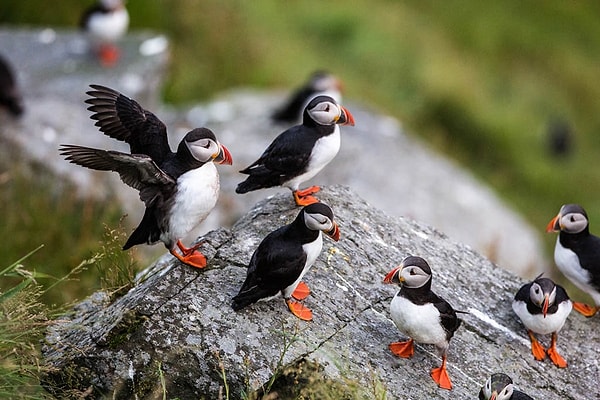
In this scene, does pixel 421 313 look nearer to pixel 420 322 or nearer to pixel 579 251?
pixel 420 322

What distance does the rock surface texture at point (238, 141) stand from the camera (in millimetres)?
9625

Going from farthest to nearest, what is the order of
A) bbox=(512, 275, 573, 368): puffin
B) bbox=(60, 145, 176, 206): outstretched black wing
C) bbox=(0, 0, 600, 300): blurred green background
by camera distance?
1. bbox=(0, 0, 600, 300): blurred green background
2. bbox=(512, 275, 573, 368): puffin
3. bbox=(60, 145, 176, 206): outstretched black wing

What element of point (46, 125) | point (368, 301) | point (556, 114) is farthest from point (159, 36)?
point (556, 114)

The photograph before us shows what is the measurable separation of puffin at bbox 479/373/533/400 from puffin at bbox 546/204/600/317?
5.44 ft

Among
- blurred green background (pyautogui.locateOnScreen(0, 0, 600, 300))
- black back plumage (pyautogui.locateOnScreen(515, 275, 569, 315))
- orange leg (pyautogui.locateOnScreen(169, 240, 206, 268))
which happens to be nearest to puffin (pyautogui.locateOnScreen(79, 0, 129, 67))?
blurred green background (pyautogui.locateOnScreen(0, 0, 600, 300))

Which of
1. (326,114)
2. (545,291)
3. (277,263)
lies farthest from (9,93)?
(545,291)

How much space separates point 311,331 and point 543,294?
141 cm

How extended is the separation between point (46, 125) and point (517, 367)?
6232mm

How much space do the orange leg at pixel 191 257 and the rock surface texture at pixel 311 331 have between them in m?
0.04

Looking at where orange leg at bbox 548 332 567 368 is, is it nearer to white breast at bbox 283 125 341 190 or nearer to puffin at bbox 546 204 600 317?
puffin at bbox 546 204 600 317

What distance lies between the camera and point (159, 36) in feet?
40.5

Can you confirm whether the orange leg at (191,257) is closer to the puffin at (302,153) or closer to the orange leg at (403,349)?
the puffin at (302,153)

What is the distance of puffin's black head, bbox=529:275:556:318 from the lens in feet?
16.9

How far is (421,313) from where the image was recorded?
4668 millimetres
